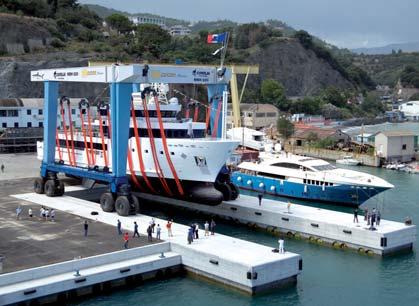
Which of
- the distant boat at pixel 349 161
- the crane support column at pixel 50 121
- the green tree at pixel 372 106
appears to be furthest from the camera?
the green tree at pixel 372 106

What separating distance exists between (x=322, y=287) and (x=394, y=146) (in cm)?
4603

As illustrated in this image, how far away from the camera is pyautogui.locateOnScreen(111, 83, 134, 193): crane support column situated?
37.6m

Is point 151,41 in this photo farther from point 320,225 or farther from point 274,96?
point 320,225

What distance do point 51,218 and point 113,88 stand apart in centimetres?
805

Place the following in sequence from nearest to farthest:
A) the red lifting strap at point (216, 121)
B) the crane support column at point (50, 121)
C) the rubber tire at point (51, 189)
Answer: the rubber tire at point (51, 189)
the red lifting strap at point (216, 121)
the crane support column at point (50, 121)

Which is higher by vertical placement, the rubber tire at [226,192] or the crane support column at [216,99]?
the crane support column at [216,99]

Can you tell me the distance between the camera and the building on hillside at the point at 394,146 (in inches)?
2815

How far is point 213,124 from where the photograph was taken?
45344mm

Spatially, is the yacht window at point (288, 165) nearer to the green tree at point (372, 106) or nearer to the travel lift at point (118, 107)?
the travel lift at point (118, 107)

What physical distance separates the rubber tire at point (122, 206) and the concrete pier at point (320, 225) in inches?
286

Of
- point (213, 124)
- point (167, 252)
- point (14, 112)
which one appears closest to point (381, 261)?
point (167, 252)

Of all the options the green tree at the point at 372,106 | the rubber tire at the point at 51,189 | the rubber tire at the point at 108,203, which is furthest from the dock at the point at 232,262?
the green tree at the point at 372,106

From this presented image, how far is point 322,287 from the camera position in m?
29.0

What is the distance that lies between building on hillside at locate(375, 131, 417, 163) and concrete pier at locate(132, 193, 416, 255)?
31.8 m
